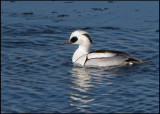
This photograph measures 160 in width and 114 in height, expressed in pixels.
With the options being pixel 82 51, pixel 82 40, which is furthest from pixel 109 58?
pixel 82 40

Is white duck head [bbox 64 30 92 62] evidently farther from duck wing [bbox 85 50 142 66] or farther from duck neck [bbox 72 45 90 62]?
duck wing [bbox 85 50 142 66]

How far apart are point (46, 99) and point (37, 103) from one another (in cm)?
44

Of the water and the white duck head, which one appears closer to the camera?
the water

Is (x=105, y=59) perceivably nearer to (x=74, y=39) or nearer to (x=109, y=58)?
(x=109, y=58)

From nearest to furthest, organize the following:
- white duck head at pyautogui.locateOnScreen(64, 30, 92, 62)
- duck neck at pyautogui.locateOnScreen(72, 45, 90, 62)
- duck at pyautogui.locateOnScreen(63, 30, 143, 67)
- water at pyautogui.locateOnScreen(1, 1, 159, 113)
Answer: water at pyautogui.locateOnScreen(1, 1, 159, 113) → duck at pyautogui.locateOnScreen(63, 30, 143, 67) → duck neck at pyautogui.locateOnScreen(72, 45, 90, 62) → white duck head at pyautogui.locateOnScreen(64, 30, 92, 62)

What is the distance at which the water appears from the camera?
12742 millimetres

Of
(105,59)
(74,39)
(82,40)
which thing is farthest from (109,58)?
(74,39)

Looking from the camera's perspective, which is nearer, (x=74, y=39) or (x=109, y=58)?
(x=109, y=58)

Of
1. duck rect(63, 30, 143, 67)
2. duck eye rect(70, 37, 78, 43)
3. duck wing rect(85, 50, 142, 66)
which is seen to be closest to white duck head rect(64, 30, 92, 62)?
duck eye rect(70, 37, 78, 43)

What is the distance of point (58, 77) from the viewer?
51.0ft

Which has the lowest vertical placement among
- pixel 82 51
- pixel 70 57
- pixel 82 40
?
pixel 70 57

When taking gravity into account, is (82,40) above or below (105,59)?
above

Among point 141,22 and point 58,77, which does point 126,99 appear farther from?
point 141,22

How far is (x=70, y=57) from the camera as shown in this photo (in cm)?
1889
